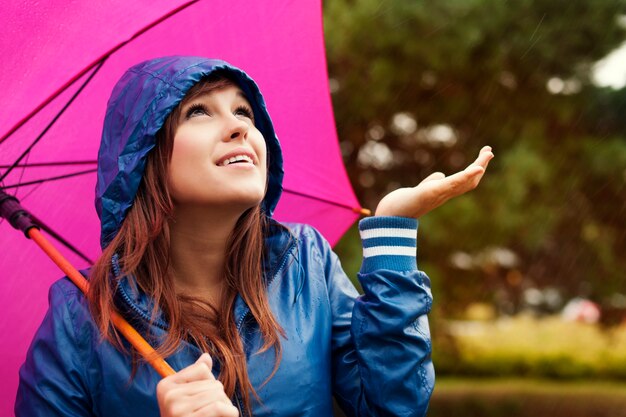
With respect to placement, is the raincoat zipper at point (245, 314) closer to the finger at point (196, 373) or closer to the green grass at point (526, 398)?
the finger at point (196, 373)

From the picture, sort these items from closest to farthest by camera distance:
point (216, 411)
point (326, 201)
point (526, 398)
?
→ 1. point (216, 411)
2. point (326, 201)
3. point (526, 398)

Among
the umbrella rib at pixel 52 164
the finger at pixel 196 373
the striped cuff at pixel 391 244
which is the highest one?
the umbrella rib at pixel 52 164

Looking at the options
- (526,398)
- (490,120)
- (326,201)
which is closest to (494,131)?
(490,120)

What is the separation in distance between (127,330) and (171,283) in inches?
6.8

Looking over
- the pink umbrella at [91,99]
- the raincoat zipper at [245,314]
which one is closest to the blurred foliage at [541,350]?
the pink umbrella at [91,99]

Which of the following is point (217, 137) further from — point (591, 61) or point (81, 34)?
point (591, 61)

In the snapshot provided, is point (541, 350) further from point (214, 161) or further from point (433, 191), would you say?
point (214, 161)

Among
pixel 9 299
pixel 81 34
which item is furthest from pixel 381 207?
pixel 9 299

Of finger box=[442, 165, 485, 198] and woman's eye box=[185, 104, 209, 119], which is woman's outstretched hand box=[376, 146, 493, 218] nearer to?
finger box=[442, 165, 485, 198]

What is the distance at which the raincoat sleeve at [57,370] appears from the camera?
1.89 meters

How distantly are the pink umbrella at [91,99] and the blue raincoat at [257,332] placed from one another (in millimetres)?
161

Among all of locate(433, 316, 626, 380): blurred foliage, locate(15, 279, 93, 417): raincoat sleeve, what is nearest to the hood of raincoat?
locate(15, 279, 93, 417): raincoat sleeve

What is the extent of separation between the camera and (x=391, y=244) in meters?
1.98

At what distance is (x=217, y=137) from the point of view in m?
1.99
